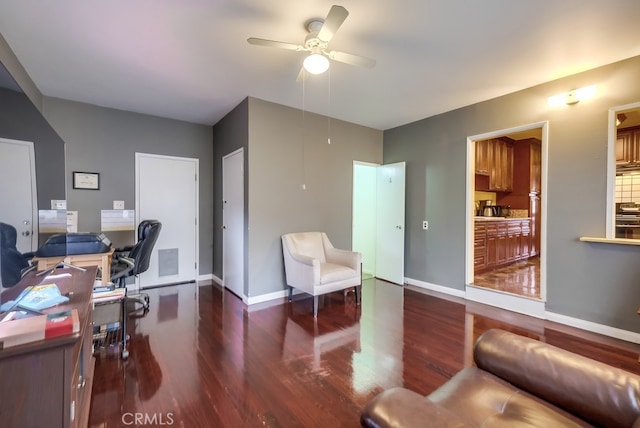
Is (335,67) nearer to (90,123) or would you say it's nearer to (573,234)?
(573,234)

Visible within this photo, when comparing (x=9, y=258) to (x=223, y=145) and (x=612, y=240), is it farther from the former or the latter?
(x=612, y=240)

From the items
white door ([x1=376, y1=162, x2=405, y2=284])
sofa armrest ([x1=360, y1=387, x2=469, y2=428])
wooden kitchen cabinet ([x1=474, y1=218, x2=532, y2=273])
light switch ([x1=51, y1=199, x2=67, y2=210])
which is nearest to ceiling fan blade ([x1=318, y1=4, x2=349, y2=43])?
sofa armrest ([x1=360, y1=387, x2=469, y2=428])

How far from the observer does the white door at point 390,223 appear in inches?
172

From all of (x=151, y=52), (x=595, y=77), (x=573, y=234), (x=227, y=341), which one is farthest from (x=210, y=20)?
(x=573, y=234)

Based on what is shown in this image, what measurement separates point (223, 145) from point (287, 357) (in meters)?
3.19

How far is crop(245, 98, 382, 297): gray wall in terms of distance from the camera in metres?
3.51

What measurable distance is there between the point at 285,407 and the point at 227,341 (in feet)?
3.44

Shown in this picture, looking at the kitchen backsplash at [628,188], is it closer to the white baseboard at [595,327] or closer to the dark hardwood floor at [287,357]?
the white baseboard at [595,327]

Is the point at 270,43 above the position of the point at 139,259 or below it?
above

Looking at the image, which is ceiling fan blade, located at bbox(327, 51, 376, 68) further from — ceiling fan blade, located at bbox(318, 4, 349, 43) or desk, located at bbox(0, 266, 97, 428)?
desk, located at bbox(0, 266, 97, 428)

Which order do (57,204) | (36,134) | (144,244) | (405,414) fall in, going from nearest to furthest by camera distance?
(405,414) → (36,134) → (57,204) → (144,244)

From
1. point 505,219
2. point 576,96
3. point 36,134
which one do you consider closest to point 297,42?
point 36,134

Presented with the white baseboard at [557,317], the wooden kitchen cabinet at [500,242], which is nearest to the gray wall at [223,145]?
the white baseboard at [557,317]

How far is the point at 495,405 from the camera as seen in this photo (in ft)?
3.74
